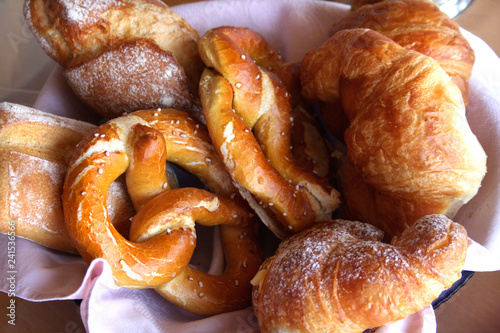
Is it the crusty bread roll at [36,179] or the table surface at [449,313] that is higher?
the crusty bread roll at [36,179]

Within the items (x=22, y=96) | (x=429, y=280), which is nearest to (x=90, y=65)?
(x=22, y=96)

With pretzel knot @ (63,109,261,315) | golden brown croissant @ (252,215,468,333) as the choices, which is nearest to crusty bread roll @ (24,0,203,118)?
pretzel knot @ (63,109,261,315)

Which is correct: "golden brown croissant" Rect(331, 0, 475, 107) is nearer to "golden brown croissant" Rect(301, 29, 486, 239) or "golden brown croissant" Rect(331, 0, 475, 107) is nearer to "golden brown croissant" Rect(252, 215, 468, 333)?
"golden brown croissant" Rect(301, 29, 486, 239)

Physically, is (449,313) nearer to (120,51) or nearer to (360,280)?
(360,280)

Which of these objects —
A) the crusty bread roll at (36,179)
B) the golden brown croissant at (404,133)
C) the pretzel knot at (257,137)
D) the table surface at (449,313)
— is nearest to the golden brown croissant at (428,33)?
the golden brown croissant at (404,133)

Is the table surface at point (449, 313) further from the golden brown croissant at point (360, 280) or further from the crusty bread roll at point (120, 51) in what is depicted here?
the crusty bread roll at point (120, 51)

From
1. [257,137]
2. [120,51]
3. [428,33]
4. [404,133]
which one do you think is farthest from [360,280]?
[120,51]
